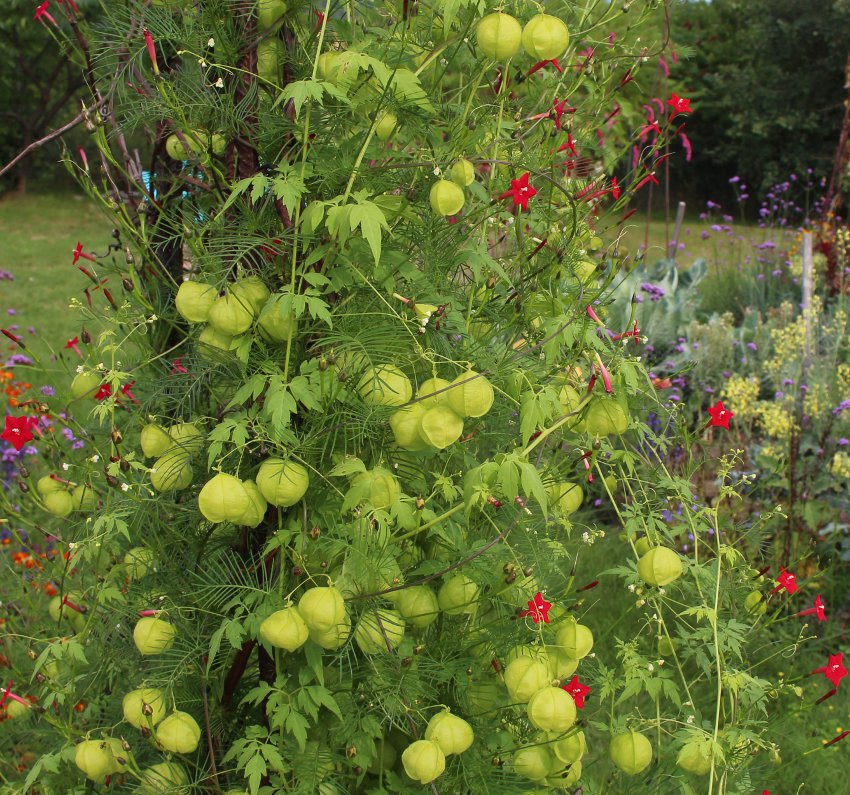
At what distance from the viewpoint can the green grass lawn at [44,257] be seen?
8.02m

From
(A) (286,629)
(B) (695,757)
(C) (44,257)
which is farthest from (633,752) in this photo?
(C) (44,257)

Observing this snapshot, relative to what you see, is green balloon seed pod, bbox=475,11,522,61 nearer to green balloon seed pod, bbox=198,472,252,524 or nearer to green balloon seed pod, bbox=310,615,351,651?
green balloon seed pod, bbox=198,472,252,524

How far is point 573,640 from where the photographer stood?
71.0 inches

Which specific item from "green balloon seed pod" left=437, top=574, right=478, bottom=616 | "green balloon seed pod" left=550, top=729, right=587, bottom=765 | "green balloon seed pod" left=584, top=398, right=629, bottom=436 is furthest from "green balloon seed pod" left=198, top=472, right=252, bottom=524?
"green balloon seed pod" left=550, top=729, right=587, bottom=765

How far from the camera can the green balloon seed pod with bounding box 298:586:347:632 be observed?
60.5 inches

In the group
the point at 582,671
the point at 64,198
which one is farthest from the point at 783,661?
the point at 64,198

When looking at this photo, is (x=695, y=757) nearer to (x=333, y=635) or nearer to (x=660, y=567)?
(x=660, y=567)

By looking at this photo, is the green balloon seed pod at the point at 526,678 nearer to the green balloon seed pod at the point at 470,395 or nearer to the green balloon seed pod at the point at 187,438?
the green balloon seed pod at the point at 470,395

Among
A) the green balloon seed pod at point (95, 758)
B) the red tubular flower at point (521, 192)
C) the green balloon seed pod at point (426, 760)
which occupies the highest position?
the red tubular flower at point (521, 192)

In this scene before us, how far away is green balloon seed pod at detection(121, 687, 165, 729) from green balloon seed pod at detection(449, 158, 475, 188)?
1123 millimetres

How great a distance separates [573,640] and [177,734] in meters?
0.76

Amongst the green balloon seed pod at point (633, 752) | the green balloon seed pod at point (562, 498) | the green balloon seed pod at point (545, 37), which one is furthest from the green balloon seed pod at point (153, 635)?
the green balloon seed pod at point (545, 37)

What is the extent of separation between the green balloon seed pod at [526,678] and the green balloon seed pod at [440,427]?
1.43ft

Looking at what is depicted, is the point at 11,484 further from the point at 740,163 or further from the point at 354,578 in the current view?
the point at 740,163
